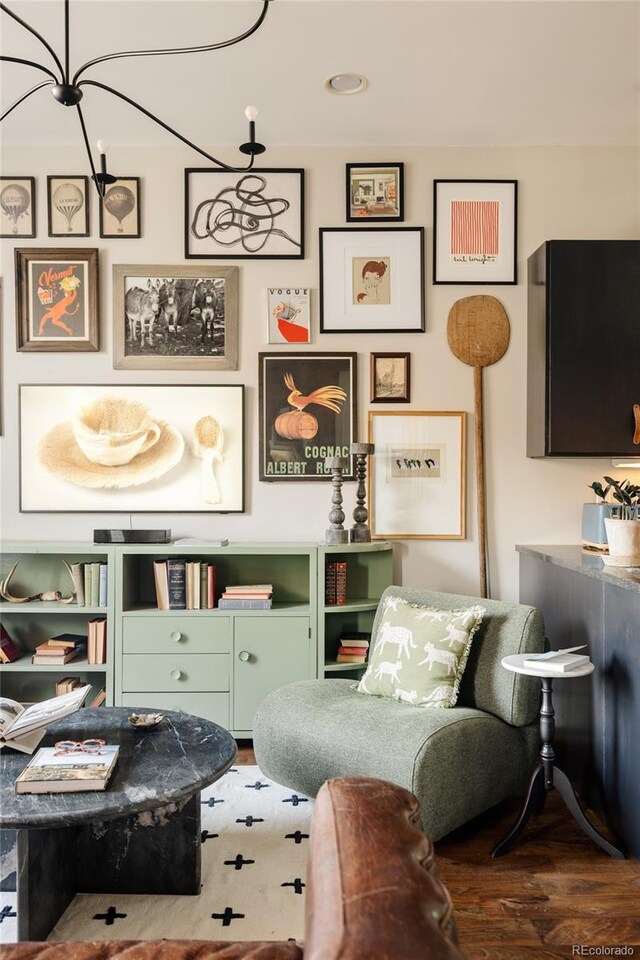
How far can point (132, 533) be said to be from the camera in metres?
3.29

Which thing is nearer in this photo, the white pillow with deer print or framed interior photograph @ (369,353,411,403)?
the white pillow with deer print

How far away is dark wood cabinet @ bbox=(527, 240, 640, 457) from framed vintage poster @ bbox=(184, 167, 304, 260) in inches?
50.5

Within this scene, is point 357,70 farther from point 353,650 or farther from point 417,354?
point 353,650

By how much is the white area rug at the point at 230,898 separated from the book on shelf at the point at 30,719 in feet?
1.37

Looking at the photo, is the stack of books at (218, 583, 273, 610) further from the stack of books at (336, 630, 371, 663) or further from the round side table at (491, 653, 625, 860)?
the round side table at (491, 653, 625, 860)

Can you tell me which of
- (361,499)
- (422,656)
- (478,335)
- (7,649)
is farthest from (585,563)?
(7,649)

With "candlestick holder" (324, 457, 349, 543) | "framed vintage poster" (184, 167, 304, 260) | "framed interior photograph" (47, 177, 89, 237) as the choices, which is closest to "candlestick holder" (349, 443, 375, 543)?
"candlestick holder" (324, 457, 349, 543)

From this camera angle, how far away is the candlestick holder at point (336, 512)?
3305 mm

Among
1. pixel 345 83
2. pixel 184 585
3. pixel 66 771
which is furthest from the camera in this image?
pixel 184 585

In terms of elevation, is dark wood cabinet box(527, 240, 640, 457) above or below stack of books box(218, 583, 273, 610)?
above

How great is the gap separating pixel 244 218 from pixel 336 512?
1578 mm

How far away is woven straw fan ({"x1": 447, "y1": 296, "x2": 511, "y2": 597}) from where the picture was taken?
3.51 meters

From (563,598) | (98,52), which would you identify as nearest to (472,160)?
(98,52)

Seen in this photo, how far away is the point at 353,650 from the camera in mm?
3318
